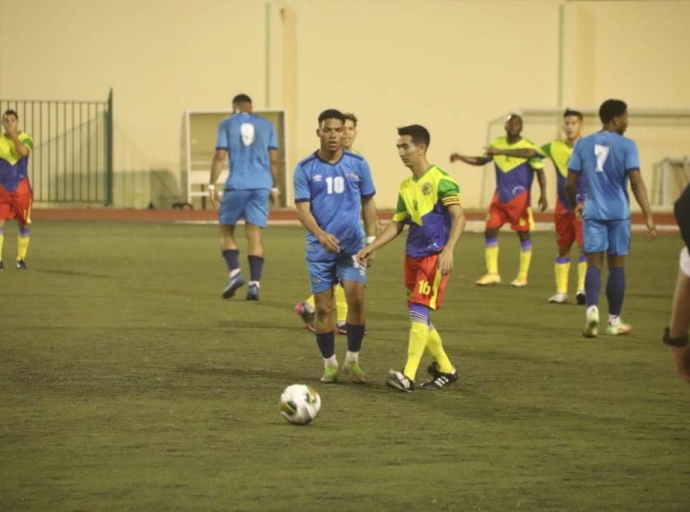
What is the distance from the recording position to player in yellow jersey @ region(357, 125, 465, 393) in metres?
8.77

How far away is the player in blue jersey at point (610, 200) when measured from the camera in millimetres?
11578

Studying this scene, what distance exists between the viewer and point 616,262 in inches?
461

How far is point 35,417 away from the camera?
774cm

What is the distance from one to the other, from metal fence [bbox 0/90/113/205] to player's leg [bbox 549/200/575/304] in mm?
19607

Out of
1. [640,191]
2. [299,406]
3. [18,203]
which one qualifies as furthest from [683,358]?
[18,203]

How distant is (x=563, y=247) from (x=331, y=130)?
6573 millimetres

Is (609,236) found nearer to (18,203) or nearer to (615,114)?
(615,114)

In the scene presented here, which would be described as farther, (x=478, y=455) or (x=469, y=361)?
(x=469, y=361)

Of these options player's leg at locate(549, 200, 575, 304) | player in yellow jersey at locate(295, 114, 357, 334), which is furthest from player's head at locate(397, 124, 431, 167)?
player's leg at locate(549, 200, 575, 304)

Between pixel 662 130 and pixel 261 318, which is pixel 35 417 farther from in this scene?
pixel 662 130

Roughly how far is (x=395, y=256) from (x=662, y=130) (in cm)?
1442

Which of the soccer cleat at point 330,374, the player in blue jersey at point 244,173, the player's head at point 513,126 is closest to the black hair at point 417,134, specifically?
the soccer cleat at point 330,374

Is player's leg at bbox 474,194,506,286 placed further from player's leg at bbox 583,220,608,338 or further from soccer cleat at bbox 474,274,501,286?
player's leg at bbox 583,220,608,338

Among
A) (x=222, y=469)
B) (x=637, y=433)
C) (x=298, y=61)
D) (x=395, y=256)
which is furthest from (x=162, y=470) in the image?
(x=298, y=61)
